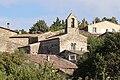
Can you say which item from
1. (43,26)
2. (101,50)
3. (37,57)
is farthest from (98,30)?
(101,50)

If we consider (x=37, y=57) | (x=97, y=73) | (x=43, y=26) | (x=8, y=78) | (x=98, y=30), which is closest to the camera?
(x=8, y=78)

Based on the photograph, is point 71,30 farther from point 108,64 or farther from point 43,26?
point 43,26

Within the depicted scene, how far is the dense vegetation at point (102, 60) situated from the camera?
42375 millimetres

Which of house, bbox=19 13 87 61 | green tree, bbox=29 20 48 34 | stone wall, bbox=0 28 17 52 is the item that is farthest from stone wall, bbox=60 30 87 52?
green tree, bbox=29 20 48 34

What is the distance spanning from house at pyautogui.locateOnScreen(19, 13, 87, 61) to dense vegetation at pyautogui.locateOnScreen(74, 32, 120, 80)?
62.1 ft

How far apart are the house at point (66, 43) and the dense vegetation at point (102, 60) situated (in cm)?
1892

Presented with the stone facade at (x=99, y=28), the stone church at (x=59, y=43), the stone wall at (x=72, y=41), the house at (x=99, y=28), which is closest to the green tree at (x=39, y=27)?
the house at (x=99, y=28)

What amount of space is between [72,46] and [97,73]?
25.8 metres

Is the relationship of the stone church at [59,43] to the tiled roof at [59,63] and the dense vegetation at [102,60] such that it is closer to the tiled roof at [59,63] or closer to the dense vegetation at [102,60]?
the tiled roof at [59,63]

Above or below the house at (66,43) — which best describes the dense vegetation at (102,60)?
below

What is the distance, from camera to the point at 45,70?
21938 millimetres

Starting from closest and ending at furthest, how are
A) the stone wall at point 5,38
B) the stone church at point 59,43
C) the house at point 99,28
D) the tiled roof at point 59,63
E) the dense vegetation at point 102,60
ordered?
the dense vegetation at point 102,60 < the tiled roof at point 59,63 < the stone church at point 59,43 < the stone wall at point 5,38 < the house at point 99,28

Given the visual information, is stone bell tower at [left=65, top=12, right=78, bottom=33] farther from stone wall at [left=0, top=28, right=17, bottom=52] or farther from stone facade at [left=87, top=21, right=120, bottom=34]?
stone facade at [left=87, top=21, right=120, bottom=34]

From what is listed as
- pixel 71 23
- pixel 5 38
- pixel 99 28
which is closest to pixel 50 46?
pixel 71 23
